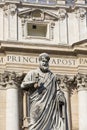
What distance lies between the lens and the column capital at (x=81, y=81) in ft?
101

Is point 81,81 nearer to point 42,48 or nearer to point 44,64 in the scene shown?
point 42,48

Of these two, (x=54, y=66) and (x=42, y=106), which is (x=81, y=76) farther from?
(x=42, y=106)

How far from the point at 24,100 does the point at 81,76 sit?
11.2ft

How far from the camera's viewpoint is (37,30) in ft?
105

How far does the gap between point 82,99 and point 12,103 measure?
3.82 m

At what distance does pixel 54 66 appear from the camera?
3077 centimetres

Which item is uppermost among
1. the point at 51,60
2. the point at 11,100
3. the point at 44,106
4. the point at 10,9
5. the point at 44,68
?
the point at 10,9

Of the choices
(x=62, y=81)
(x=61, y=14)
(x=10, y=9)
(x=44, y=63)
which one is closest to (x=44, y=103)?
(x=44, y=63)

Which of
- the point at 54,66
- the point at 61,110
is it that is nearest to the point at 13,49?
the point at 54,66

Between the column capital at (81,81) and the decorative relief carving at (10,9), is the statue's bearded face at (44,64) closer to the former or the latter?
the column capital at (81,81)

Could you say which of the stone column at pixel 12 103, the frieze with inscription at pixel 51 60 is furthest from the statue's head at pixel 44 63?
the frieze with inscription at pixel 51 60

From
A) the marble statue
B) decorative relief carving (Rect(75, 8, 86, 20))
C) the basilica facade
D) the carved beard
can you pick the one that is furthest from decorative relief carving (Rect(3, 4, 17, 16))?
the marble statue

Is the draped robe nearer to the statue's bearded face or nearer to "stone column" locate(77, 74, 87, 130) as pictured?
the statue's bearded face

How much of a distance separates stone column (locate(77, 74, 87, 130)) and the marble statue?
65.7 ft
